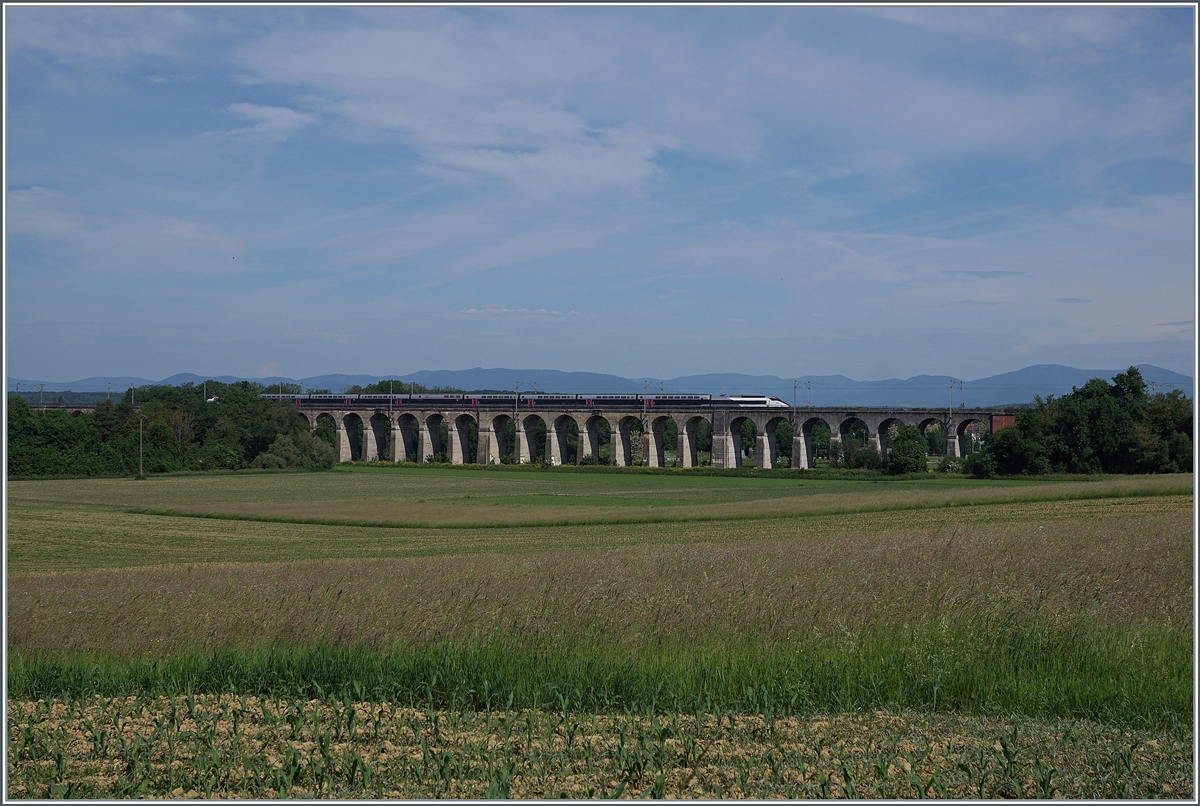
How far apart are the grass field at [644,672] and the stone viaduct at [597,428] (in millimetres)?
72256

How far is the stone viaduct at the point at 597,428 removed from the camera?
8694cm

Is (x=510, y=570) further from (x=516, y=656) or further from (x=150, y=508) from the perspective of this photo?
(x=150, y=508)

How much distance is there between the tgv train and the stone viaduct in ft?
1.32

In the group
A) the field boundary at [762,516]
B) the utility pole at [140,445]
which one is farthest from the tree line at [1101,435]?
the utility pole at [140,445]

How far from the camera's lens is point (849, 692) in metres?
6.85

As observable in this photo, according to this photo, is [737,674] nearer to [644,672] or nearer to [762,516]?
[644,672]

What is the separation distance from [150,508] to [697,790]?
147ft

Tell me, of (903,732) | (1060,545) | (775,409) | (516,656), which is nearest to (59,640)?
(516,656)

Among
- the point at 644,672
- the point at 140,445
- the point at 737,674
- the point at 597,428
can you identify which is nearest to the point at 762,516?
the point at 737,674

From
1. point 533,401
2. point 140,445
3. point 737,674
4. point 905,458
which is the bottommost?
point 905,458

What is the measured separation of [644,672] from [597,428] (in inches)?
3802

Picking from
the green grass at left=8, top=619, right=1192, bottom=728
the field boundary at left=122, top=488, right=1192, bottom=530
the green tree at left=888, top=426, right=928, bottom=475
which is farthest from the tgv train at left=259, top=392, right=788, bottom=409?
the green grass at left=8, top=619, right=1192, bottom=728

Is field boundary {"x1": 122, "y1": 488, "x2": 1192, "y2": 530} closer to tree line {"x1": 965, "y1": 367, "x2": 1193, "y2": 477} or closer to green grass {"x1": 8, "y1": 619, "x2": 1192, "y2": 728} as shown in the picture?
tree line {"x1": 965, "y1": 367, "x2": 1193, "y2": 477}

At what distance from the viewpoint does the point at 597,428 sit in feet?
340
